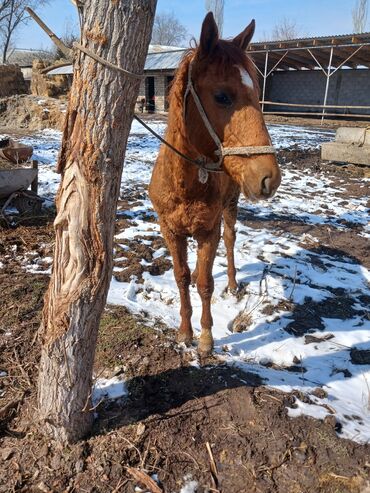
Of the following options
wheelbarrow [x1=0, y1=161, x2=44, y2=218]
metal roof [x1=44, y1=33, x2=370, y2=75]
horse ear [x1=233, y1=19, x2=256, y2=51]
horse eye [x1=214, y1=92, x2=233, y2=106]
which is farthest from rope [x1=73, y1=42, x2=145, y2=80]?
metal roof [x1=44, y1=33, x2=370, y2=75]

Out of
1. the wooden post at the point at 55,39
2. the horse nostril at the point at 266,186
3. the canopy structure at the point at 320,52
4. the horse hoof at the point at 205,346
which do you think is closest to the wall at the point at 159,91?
the canopy structure at the point at 320,52

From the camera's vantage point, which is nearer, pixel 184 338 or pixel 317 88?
pixel 184 338

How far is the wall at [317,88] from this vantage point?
24.8 m

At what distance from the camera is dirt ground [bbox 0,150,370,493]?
6.79ft

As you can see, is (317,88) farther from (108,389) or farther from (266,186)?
(108,389)

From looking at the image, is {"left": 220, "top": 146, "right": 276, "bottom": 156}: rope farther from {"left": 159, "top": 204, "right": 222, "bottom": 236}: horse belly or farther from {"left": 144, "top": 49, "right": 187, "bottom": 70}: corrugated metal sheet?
{"left": 144, "top": 49, "right": 187, "bottom": 70}: corrugated metal sheet

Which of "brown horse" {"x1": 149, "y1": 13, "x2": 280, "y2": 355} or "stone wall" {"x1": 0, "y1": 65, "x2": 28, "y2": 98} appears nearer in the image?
"brown horse" {"x1": 149, "y1": 13, "x2": 280, "y2": 355}

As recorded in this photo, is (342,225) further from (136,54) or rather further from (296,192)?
(136,54)

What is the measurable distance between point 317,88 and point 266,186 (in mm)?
28173

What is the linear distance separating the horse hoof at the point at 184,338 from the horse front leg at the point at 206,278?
0.11 m

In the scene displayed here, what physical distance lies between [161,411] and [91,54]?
2.13m

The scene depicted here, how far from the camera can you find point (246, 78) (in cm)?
217

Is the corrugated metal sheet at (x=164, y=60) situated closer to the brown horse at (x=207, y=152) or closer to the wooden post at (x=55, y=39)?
the brown horse at (x=207, y=152)

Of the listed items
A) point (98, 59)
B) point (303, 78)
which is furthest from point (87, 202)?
point (303, 78)
